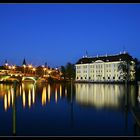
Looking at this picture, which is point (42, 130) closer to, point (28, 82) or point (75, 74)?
point (28, 82)

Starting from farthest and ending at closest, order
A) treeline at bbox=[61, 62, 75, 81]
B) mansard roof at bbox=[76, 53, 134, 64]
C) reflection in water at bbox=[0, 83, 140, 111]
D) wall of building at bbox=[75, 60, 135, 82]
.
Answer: treeline at bbox=[61, 62, 75, 81]
mansard roof at bbox=[76, 53, 134, 64]
wall of building at bbox=[75, 60, 135, 82]
reflection in water at bbox=[0, 83, 140, 111]

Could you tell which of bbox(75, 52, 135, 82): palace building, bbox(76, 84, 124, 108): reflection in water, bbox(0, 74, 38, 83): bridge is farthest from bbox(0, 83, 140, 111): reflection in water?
bbox(75, 52, 135, 82): palace building

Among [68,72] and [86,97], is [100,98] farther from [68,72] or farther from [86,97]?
[68,72]

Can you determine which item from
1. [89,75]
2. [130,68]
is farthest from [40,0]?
[89,75]

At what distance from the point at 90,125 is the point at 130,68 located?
42.9m

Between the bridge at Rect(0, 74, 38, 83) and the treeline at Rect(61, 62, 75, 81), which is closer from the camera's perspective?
the bridge at Rect(0, 74, 38, 83)

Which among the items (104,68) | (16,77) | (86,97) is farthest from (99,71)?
(86,97)

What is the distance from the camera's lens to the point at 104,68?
205 feet

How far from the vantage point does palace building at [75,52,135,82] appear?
179 feet

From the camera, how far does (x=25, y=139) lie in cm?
199

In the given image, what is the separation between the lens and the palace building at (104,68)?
5460 cm

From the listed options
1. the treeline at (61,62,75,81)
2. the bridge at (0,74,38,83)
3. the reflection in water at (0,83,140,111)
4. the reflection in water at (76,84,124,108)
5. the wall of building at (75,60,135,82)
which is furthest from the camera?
the treeline at (61,62,75,81)

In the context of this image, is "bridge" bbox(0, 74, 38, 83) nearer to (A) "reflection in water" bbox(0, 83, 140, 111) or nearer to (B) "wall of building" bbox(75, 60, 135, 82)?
(B) "wall of building" bbox(75, 60, 135, 82)

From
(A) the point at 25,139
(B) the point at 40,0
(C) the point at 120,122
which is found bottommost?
(C) the point at 120,122
